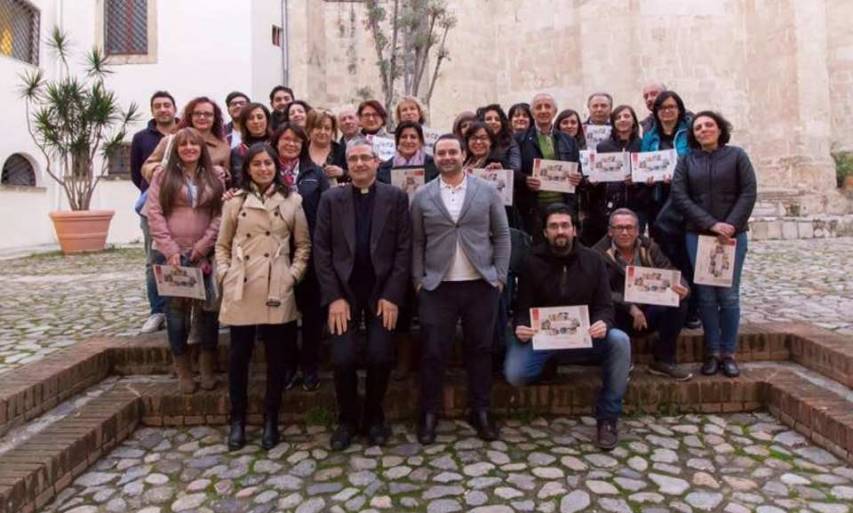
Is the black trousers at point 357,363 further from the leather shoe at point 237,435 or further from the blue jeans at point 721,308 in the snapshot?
the blue jeans at point 721,308

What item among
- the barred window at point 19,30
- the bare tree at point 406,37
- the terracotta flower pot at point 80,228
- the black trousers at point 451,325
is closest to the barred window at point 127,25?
the barred window at point 19,30

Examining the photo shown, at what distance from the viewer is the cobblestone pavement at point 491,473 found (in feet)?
10.4

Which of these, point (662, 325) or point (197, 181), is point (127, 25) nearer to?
point (197, 181)

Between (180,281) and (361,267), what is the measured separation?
3.82ft

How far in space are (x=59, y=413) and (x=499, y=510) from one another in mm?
3014

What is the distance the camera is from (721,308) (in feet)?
14.6

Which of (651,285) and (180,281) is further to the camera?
(651,285)

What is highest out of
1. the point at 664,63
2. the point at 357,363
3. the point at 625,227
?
the point at 664,63

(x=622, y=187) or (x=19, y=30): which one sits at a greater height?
(x=19, y=30)

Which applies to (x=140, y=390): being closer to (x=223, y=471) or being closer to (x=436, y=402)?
(x=223, y=471)

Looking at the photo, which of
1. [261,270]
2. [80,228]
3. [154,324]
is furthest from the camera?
[80,228]

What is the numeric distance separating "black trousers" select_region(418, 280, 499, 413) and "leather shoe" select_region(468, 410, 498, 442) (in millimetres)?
51

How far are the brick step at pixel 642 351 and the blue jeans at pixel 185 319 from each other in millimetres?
607

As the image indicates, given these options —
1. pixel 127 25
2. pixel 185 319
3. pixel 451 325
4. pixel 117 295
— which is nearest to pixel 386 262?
pixel 451 325
